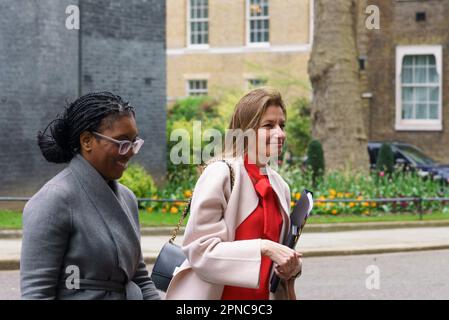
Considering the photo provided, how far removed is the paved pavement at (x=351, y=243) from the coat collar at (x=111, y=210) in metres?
10.6

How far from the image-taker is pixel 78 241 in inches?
156

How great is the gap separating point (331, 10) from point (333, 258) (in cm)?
921

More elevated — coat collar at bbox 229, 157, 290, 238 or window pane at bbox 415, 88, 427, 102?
window pane at bbox 415, 88, 427, 102

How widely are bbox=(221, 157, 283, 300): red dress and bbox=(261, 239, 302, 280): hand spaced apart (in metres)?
0.08

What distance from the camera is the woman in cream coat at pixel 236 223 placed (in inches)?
174

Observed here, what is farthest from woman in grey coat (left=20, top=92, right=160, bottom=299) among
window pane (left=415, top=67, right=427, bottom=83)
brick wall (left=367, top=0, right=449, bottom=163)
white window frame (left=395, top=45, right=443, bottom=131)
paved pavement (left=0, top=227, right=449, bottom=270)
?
window pane (left=415, top=67, right=427, bottom=83)

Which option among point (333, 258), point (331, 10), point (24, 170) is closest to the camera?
point (333, 258)

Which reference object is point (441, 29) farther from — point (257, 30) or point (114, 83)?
point (114, 83)

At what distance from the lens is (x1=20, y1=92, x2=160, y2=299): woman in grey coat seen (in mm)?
3887

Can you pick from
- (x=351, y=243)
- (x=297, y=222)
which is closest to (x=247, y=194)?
(x=297, y=222)

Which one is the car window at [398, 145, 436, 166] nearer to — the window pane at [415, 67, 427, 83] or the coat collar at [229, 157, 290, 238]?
the window pane at [415, 67, 427, 83]

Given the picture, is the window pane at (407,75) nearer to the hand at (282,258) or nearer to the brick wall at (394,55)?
the brick wall at (394,55)
